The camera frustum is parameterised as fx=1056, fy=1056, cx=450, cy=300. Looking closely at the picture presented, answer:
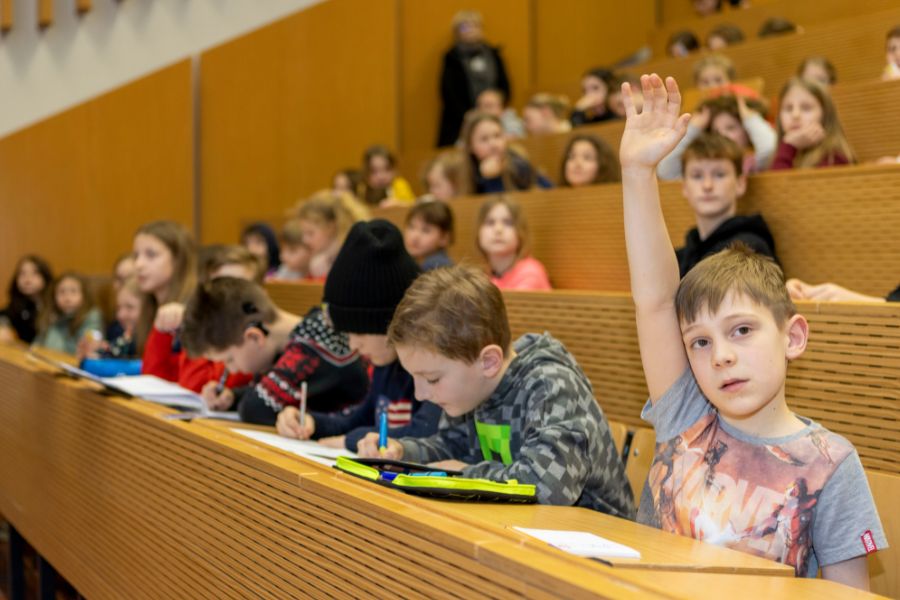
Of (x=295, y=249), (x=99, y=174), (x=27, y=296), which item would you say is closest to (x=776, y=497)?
(x=295, y=249)

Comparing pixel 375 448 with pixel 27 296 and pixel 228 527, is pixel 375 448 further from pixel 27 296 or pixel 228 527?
pixel 27 296

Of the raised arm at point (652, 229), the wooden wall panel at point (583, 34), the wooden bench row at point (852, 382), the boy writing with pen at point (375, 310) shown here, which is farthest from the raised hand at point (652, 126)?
the wooden wall panel at point (583, 34)

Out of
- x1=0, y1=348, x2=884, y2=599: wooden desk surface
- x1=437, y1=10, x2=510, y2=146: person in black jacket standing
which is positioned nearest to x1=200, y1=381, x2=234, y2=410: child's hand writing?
x1=0, y1=348, x2=884, y2=599: wooden desk surface

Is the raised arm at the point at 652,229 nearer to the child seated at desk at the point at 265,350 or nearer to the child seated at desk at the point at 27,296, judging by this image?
the child seated at desk at the point at 265,350

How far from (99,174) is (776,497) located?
5635 millimetres

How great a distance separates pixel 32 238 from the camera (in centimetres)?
623

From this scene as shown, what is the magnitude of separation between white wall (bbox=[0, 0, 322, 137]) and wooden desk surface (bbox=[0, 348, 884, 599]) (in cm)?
291

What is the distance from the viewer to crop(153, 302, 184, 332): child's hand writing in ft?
11.4

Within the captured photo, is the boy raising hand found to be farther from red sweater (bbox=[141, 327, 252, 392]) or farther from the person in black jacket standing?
the person in black jacket standing

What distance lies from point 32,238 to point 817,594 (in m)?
5.89

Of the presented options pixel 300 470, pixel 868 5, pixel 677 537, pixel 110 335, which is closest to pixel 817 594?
pixel 677 537

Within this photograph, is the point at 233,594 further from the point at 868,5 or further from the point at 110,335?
the point at 868,5

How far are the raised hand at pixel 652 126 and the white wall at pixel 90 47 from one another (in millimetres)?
4854

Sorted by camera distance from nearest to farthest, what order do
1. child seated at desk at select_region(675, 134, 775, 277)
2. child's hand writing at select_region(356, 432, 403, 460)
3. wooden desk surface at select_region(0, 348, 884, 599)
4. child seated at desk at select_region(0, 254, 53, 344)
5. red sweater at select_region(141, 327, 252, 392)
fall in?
1. wooden desk surface at select_region(0, 348, 884, 599)
2. child's hand writing at select_region(356, 432, 403, 460)
3. child seated at desk at select_region(675, 134, 775, 277)
4. red sweater at select_region(141, 327, 252, 392)
5. child seated at desk at select_region(0, 254, 53, 344)
